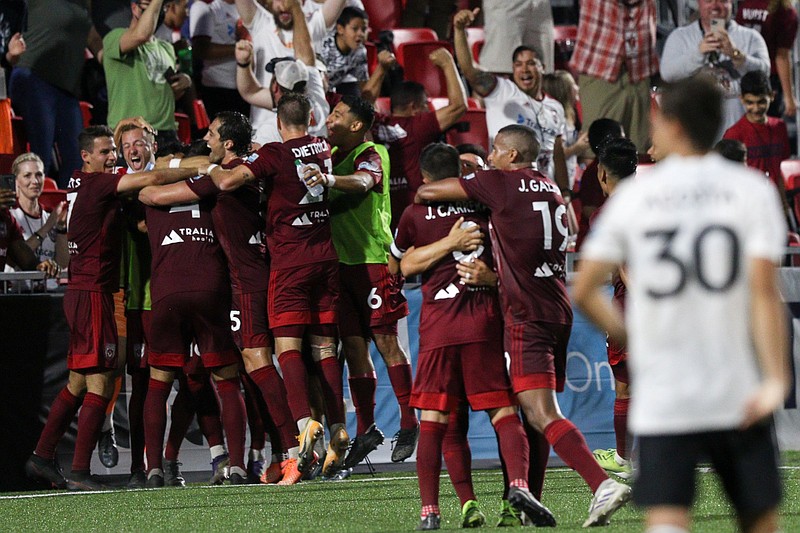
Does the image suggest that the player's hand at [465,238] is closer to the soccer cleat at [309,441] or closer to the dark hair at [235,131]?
the soccer cleat at [309,441]

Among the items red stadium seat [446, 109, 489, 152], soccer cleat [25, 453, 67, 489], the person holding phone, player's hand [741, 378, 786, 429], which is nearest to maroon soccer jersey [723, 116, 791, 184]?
the person holding phone

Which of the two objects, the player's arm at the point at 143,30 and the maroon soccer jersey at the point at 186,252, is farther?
the player's arm at the point at 143,30

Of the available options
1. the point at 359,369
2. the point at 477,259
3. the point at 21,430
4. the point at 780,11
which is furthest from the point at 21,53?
the point at 780,11

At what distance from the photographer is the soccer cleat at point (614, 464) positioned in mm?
8578

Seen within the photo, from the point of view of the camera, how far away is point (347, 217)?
9203 millimetres

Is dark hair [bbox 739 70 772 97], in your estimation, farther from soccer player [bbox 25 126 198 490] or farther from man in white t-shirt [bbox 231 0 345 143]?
soccer player [bbox 25 126 198 490]

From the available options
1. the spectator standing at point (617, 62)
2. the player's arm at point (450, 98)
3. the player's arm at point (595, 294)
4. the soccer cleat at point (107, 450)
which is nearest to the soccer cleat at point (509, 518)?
the player's arm at point (595, 294)

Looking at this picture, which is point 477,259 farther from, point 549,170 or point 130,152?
point 549,170

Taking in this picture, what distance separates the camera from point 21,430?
9.56m

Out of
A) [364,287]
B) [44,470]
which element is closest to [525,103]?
[364,287]

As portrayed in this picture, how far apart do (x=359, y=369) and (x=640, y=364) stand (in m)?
5.92

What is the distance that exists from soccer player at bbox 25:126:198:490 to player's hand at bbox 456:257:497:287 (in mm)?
3528

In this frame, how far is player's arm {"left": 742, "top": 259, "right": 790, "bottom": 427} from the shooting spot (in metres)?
3.20

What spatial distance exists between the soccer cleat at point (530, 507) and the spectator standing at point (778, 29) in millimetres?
8933
